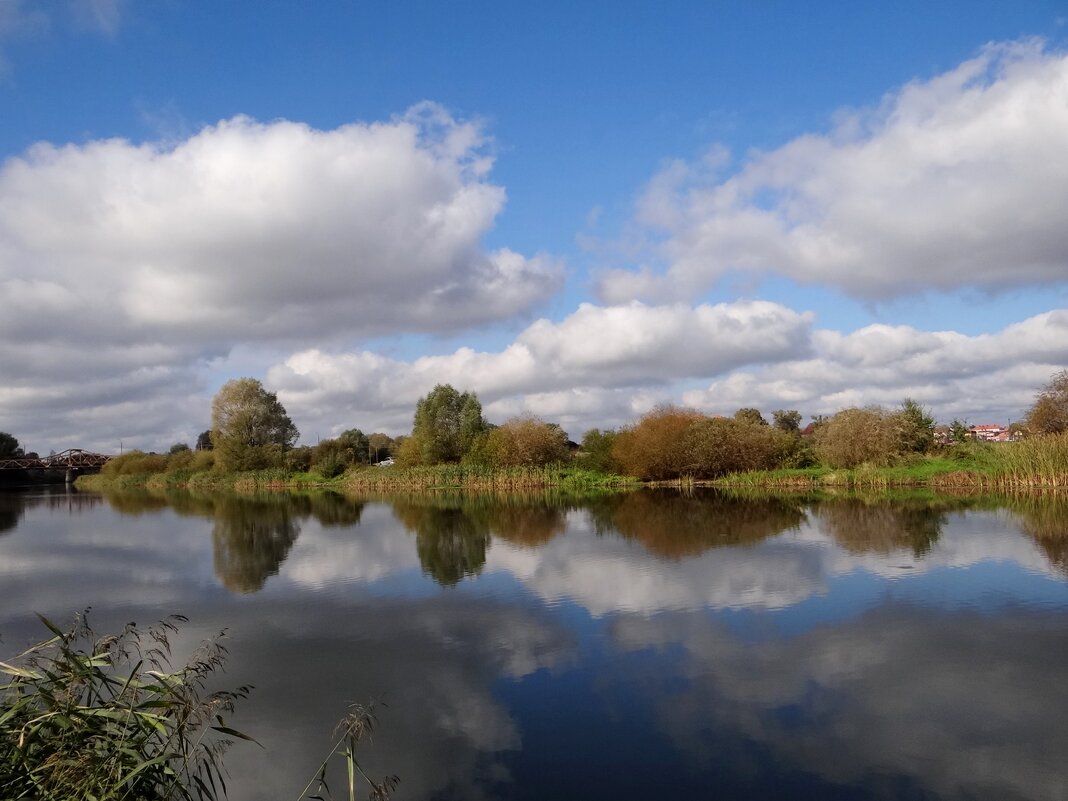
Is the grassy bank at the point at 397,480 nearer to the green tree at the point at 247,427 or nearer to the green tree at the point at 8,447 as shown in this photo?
the green tree at the point at 247,427

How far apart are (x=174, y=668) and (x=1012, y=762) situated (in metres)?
8.20

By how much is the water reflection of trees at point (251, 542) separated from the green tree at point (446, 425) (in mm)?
20302

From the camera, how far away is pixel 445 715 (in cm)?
688

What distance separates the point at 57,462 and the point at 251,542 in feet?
310

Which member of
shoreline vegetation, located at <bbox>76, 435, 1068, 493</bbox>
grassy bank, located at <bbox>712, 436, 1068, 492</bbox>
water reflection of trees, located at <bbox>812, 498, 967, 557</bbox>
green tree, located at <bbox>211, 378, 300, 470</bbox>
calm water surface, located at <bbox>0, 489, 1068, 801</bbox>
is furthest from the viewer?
green tree, located at <bbox>211, 378, 300, 470</bbox>

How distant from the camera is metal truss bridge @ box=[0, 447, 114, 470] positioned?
91312mm

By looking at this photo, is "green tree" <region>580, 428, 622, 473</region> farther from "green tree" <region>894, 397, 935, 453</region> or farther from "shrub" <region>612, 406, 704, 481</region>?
"green tree" <region>894, 397, 935, 453</region>

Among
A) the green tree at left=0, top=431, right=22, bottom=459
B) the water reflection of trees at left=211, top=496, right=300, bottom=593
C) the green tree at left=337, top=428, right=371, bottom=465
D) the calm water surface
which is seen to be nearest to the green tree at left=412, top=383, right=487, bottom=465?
the green tree at left=337, top=428, right=371, bottom=465

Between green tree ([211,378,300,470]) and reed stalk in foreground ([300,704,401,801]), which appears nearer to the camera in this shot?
reed stalk in foreground ([300,704,401,801])

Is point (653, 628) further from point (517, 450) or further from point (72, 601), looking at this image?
point (517, 450)

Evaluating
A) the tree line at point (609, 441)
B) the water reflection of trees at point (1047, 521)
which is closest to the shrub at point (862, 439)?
the tree line at point (609, 441)

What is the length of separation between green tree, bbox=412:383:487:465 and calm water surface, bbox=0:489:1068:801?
35871mm

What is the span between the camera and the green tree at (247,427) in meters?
62.9

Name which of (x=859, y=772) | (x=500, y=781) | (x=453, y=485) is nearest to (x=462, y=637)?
(x=500, y=781)
